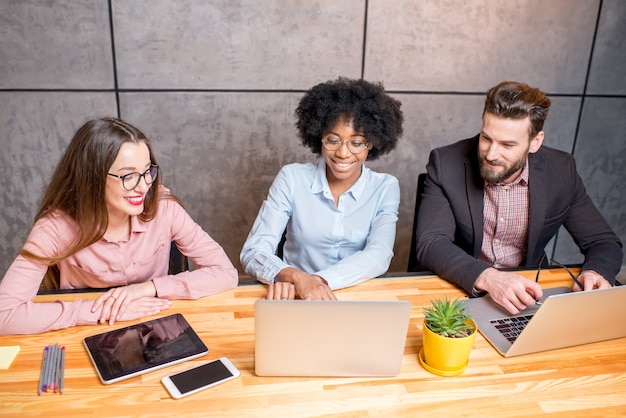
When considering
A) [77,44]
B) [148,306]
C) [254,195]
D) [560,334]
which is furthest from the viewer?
Result: [254,195]

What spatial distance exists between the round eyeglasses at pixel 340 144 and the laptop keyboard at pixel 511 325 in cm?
85

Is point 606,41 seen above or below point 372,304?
above

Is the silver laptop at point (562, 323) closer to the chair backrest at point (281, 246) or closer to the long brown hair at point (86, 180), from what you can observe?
the chair backrest at point (281, 246)

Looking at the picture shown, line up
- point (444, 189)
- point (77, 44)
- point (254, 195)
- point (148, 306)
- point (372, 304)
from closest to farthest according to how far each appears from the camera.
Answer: point (372, 304) < point (148, 306) < point (444, 189) < point (77, 44) < point (254, 195)

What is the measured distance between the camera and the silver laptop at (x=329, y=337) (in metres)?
1.11

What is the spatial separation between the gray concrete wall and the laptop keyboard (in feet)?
6.17

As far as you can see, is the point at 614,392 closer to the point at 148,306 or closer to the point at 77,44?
the point at 148,306

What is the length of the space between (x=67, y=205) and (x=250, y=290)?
2.15 ft

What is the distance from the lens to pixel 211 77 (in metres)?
2.95

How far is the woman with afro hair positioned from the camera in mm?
2021

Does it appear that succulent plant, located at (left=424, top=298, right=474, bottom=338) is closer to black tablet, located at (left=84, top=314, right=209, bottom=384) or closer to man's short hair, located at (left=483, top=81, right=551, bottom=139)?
black tablet, located at (left=84, top=314, right=209, bottom=384)

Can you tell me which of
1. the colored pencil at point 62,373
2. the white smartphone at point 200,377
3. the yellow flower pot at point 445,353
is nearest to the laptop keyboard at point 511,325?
the yellow flower pot at point 445,353

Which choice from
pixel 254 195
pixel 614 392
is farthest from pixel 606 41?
pixel 614 392

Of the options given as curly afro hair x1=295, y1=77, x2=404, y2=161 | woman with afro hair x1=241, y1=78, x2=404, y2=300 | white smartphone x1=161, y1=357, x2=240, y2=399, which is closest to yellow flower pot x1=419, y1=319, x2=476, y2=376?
white smartphone x1=161, y1=357, x2=240, y2=399
